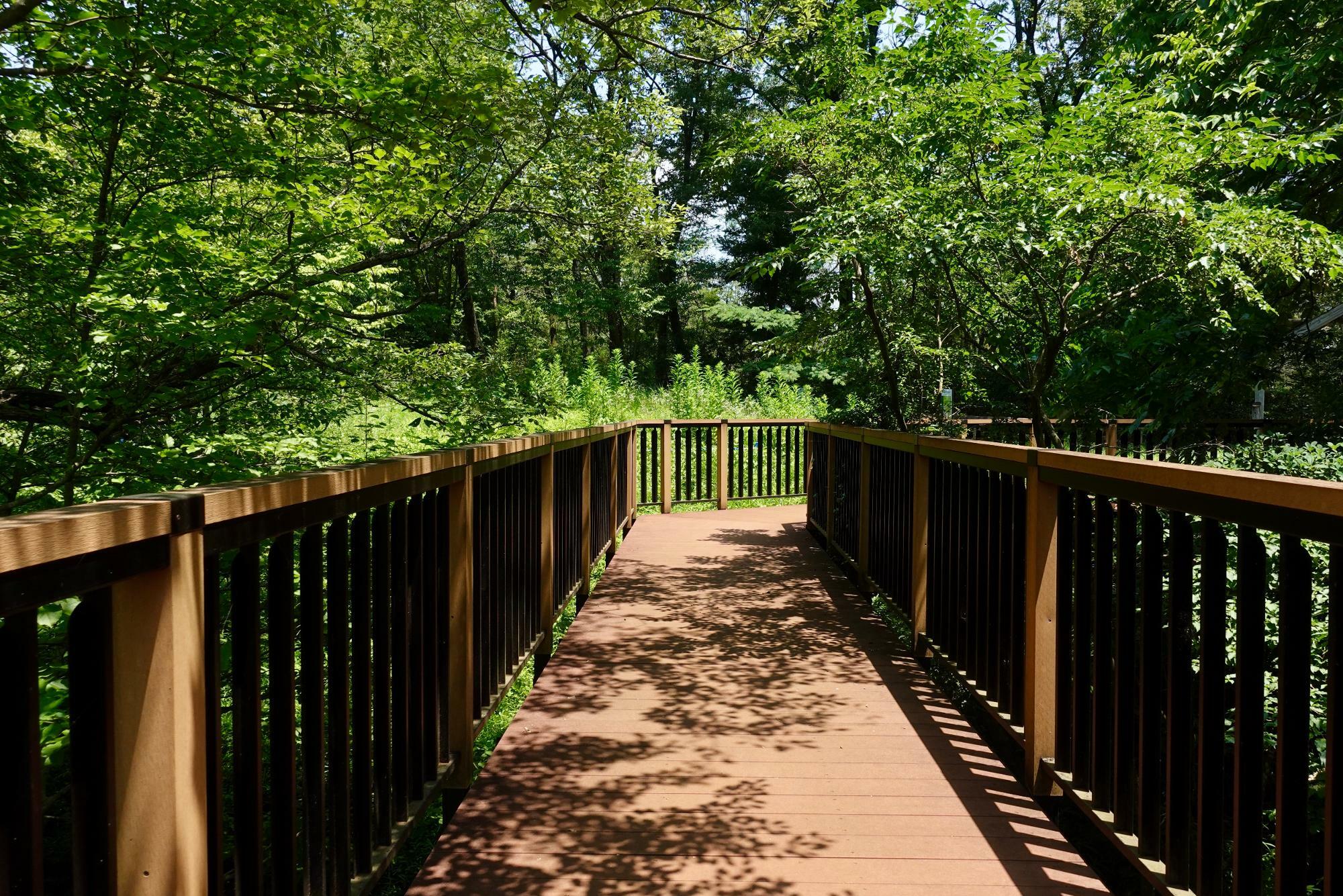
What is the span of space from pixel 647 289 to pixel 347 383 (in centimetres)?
1889

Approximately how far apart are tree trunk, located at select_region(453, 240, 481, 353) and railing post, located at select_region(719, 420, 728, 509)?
27.7 ft

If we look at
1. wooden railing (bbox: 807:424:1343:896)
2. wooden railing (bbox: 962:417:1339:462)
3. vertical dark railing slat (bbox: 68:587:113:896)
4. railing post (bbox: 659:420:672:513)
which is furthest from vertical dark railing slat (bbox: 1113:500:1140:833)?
railing post (bbox: 659:420:672:513)

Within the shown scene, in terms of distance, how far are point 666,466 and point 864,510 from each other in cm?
497

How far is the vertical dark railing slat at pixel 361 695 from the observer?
1871 mm

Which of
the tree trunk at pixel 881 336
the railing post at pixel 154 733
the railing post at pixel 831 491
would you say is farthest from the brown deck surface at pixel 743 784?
the tree trunk at pixel 881 336

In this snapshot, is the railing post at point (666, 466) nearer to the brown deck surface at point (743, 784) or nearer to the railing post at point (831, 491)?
the railing post at point (831, 491)

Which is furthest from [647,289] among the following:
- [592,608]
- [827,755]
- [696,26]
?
[827,755]

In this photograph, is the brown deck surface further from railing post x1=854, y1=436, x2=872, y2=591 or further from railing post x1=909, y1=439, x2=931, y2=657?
railing post x1=854, y1=436, x2=872, y2=591

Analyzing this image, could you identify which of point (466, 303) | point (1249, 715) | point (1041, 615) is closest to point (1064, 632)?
point (1041, 615)

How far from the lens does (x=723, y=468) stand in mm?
10930

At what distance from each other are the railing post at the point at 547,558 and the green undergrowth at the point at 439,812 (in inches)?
8.2

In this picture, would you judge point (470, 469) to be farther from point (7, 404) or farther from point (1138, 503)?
point (7, 404)

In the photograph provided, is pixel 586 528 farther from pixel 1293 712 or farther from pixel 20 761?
pixel 20 761

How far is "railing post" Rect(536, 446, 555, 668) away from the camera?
4109 mm
